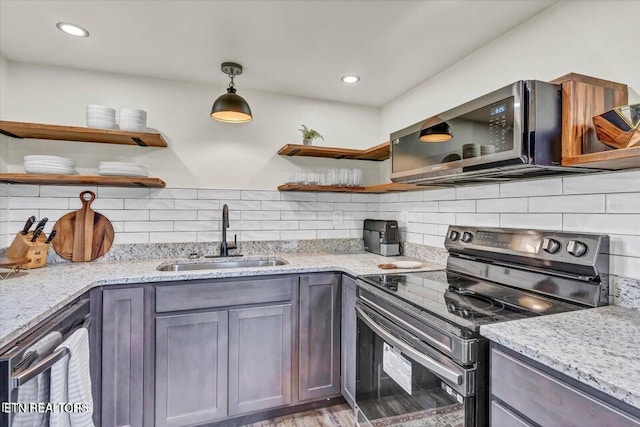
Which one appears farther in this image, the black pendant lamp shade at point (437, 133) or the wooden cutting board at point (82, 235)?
the wooden cutting board at point (82, 235)

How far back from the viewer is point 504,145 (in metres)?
1.21

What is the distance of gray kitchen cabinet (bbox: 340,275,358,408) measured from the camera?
1.85 meters

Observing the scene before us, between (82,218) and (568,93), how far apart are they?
2.69 meters

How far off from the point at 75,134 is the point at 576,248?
2.68 metres

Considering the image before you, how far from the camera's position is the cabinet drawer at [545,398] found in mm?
712

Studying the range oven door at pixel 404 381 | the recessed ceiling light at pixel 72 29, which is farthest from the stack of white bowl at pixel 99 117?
the range oven door at pixel 404 381

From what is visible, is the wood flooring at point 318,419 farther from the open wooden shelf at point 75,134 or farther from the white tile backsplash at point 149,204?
the open wooden shelf at point 75,134

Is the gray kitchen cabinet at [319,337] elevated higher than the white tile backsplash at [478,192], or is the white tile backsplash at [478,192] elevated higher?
the white tile backsplash at [478,192]

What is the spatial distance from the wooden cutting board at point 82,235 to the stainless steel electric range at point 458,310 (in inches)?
69.1

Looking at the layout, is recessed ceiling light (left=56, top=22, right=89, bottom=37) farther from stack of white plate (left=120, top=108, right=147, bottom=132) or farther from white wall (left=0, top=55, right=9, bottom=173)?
white wall (left=0, top=55, right=9, bottom=173)

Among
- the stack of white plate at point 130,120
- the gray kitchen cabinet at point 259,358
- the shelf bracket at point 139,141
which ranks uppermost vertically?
the stack of white plate at point 130,120

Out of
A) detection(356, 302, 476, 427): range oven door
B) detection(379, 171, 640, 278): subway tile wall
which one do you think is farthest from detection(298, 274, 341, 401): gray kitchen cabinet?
detection(379, 171, 640, 278): subway tile wall

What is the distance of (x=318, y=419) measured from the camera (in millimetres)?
1941

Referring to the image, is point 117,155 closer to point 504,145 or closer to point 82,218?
point 82,218
